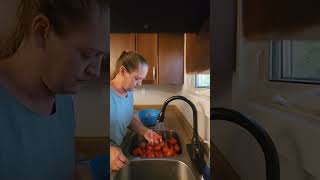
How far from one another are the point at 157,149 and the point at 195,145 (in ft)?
0.34

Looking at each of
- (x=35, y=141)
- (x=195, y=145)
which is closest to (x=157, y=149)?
(x=195, y=145)

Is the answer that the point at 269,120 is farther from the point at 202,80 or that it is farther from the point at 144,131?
the point at 144,131

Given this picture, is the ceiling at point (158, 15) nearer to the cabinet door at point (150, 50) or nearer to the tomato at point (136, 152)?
the cabinet door at point (150, 50)

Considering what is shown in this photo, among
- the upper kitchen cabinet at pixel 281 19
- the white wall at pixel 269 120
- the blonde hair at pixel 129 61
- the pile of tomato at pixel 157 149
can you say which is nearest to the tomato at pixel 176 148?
the pile of tomato at pixel 157 149

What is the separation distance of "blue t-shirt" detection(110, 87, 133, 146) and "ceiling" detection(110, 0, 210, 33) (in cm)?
18

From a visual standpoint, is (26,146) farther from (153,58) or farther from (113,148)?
(153,58)

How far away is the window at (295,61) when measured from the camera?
673 mm

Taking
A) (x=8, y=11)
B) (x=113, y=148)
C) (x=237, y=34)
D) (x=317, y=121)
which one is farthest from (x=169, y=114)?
(x=8, y=11)

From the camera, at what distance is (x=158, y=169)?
825 millimetres

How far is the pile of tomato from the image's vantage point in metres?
0.82

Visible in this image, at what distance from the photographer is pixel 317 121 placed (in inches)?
21.2

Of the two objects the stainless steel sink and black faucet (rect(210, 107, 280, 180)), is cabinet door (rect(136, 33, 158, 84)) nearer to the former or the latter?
the stainless steel sink

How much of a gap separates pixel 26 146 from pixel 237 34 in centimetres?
63

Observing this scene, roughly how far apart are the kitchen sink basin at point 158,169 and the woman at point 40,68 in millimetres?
205
